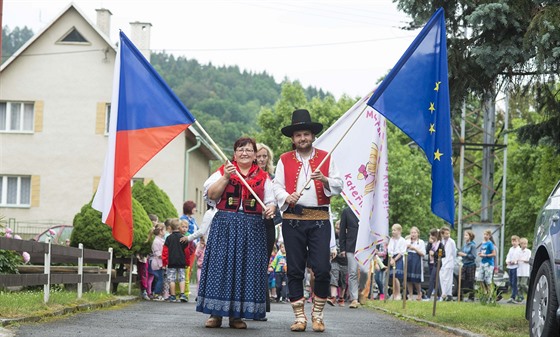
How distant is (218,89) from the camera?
14200 cm

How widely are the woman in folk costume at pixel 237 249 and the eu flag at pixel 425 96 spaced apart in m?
1.53

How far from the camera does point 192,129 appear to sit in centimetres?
4838

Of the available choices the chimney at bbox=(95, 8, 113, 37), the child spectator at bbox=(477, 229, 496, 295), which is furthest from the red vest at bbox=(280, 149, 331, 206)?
the chimney at bbox=(95, 8, 113, 37)

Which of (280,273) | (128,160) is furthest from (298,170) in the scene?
(280,273)

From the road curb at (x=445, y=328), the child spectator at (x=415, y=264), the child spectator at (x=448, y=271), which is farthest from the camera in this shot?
the child spectator at (x=448, y=271)

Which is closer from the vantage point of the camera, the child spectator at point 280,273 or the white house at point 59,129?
the child spectator at point 280,273

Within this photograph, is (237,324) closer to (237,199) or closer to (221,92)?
(237,199)

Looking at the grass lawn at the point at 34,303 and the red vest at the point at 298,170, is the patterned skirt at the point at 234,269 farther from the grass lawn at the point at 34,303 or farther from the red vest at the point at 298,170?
the grass lawn at the point at 34,303

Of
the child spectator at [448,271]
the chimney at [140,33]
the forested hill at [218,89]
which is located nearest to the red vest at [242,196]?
the child spectator at [448,271]

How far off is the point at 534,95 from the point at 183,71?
137 m

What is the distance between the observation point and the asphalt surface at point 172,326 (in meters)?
10.7

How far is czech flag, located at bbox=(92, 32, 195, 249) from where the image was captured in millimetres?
12211

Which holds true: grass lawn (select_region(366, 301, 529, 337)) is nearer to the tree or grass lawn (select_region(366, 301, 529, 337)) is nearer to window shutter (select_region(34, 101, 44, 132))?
the tree

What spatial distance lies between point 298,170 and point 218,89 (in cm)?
13067
